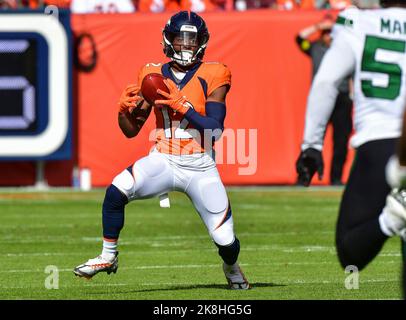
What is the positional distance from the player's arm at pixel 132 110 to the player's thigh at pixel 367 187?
223 centimetres

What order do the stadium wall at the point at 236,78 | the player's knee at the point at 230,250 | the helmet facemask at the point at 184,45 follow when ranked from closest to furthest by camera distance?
the player's knee at the point at 230,250 < the helmet facemask at the point at 184,45 < the stadium wall at the point at 236,78

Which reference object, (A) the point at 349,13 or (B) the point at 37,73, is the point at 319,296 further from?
(B) the point at 37,73

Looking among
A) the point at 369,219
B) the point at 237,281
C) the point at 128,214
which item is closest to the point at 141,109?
the point at 237,281

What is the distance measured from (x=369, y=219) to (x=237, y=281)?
7.34 ft

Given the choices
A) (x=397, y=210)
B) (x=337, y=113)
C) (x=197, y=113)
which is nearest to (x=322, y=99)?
(x=397, y=210)

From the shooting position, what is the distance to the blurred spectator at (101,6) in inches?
643

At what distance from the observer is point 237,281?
7.32 metres

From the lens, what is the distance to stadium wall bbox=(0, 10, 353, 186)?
16.1 m

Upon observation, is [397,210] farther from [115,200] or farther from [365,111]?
[115,200]

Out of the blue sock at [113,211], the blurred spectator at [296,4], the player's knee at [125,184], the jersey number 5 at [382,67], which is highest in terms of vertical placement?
the jersey number 5 at [382,67]

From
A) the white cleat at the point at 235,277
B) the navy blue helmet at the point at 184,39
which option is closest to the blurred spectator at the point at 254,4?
the navy blue helmet at the point at 184,39

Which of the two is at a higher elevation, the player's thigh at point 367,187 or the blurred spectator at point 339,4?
the player's thigh at point 367,187

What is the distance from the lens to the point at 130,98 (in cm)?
723

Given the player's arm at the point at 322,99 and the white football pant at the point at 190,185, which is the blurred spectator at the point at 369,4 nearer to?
the player's arm at the point at 322,99
